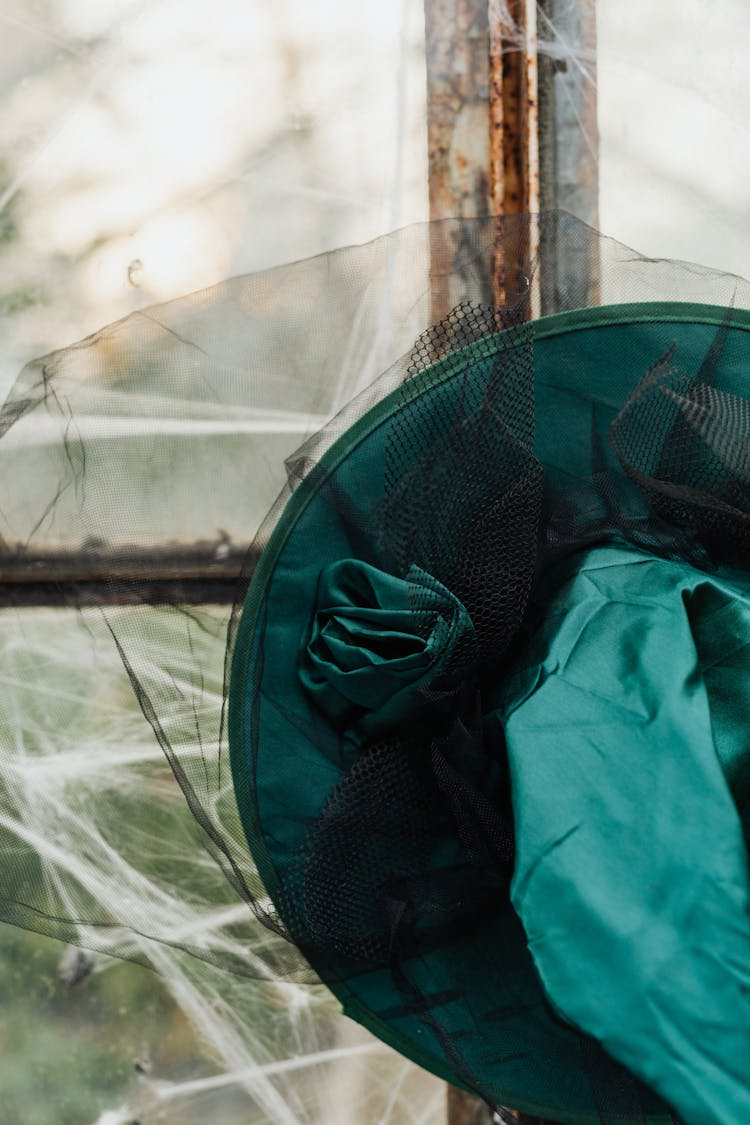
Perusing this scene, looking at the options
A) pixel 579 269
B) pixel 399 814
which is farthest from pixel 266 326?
pixel 399 814

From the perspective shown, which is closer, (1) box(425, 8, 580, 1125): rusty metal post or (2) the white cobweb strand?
(2) the white cobweb strand

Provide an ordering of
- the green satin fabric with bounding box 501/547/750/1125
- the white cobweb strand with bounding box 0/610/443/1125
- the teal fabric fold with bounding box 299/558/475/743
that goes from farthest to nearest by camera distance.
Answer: the white cobweb strand with bounding box 0/610/443/1125 < the teal fabric fold with bounding box 299/558/475/743 < the green satin fabric with bounding box 501/547/750/1125

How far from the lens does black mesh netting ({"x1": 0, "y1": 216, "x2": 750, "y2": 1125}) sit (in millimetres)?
547

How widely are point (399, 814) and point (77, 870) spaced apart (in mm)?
244

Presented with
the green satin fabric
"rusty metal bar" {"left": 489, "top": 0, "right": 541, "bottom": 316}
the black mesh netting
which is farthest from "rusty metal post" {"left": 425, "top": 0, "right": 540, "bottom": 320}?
the green satin fabric

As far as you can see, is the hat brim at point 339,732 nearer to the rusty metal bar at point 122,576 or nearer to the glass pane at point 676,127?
the rusty metal bar at point 122,576

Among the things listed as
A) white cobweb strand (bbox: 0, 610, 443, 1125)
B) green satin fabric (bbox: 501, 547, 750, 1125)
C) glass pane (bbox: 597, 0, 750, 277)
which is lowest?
white cobweb strand (bbox: 0, 610, 443, 1125)

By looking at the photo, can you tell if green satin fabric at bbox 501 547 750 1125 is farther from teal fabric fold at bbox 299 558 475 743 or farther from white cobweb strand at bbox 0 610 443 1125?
white cobweb strand at bbox 0 610 443 1125

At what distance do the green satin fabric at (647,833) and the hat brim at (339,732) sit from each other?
0.46ft

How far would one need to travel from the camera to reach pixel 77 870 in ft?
2.13

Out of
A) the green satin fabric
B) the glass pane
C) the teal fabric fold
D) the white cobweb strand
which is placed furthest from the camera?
the glass pane

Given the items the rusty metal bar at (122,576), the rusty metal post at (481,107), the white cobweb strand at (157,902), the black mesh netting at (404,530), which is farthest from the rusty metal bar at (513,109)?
the white cobweb strand at (157,902)

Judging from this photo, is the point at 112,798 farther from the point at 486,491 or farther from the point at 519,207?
the point at 519,207

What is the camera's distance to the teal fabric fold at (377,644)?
1.70 feet
